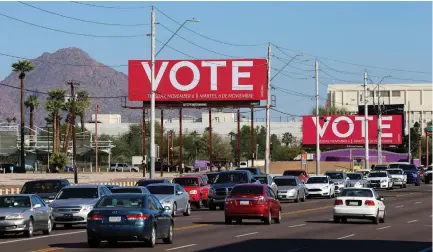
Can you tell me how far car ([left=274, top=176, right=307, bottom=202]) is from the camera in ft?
192

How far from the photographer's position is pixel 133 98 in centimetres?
10206

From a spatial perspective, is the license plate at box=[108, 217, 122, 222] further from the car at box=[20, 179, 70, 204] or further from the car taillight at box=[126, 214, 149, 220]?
the car at box=[20, 179, 70, 204]

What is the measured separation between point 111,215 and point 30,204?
649 centimetres

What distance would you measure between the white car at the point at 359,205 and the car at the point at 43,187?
1146cm

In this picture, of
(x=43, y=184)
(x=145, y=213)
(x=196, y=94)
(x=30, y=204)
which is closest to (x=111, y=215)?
(x=145, y=213)

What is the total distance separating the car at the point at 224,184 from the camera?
50.1 meters

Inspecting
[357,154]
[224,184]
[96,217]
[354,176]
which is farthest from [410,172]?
[357,154]

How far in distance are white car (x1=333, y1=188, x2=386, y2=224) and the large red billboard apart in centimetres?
10166

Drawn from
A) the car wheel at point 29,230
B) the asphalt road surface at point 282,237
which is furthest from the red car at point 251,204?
the car wheel at point 29,230

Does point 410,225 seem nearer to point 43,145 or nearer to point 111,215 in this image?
point 111,215

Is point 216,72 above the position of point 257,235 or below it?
above

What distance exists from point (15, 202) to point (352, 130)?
114050 mm

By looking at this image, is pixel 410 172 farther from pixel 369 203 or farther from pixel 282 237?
pixel 282 237

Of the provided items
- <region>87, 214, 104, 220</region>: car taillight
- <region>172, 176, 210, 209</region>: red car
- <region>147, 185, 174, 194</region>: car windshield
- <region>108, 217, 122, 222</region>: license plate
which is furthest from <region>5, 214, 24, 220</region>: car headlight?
<region>172, 176, 210, 209</region>: red car
